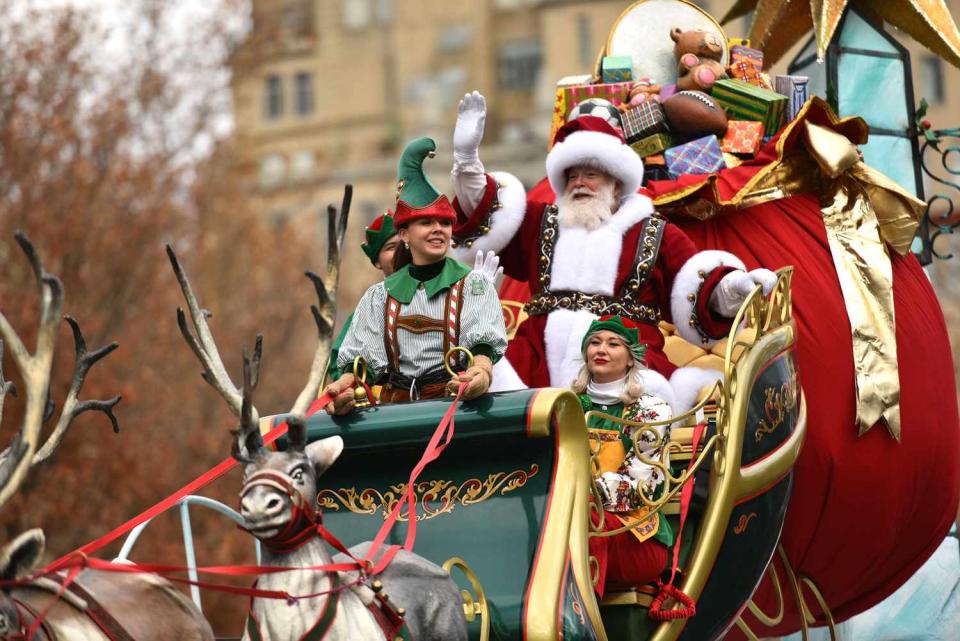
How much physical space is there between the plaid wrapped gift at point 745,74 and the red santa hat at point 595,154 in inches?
60.0

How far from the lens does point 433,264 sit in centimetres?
603

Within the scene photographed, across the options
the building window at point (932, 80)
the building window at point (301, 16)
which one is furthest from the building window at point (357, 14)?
the building window at point (932, 80)

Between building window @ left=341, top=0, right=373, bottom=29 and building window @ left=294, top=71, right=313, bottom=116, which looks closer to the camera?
building window @ left=294, top=71, right=313, bottom=116

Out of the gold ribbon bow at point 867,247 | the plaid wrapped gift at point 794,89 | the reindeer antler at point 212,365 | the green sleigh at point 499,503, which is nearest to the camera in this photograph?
the reindeer antler at point 212,365

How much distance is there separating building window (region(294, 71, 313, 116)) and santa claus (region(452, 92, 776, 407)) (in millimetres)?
49762

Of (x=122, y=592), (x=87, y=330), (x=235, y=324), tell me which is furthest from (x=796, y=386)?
(x=235, y=324)

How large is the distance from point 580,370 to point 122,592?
6.77ft

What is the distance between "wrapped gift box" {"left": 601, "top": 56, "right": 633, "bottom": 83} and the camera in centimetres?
850

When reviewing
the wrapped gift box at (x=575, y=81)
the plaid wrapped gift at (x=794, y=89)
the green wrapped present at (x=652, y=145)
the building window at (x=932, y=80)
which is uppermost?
the wrapped gift box at (x=575, y=81)

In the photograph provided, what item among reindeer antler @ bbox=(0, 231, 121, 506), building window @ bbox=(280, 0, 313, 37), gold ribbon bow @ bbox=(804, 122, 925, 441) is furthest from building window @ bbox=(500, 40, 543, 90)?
reindeer antler @ bbox=(0, 231, 121, 506)

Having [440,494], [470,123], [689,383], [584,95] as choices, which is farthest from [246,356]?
[584,95]

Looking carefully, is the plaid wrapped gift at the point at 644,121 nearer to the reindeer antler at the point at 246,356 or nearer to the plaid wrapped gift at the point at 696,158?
the plaid wrapped gift at the point at 696,158

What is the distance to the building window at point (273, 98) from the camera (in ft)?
186

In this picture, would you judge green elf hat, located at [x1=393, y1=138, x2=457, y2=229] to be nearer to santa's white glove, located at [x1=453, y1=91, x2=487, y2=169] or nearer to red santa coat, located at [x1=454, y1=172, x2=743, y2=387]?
santa's white glove, located at [x1=453, y1=91, x2=487, y2=169]
